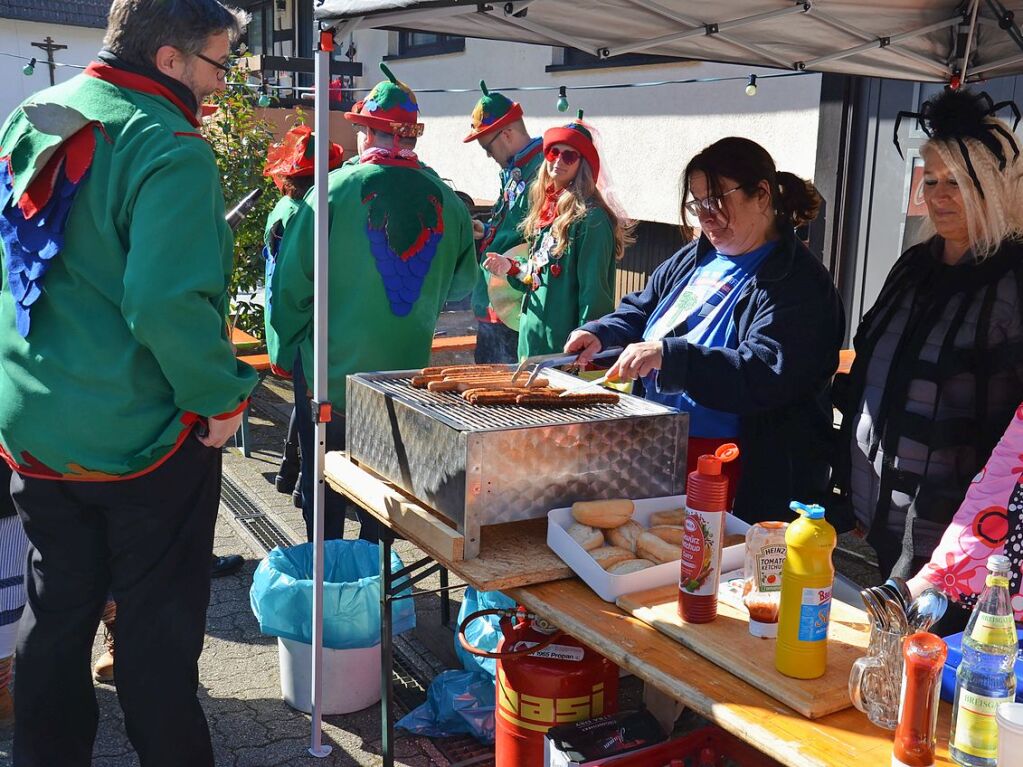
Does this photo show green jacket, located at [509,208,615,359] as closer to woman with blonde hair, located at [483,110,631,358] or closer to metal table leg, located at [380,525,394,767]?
woman with blonde hair, located at [483,110,631,358]

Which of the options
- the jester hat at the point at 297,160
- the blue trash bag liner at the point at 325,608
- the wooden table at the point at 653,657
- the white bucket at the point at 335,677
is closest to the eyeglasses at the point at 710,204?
the wooden table at the point at 653,657

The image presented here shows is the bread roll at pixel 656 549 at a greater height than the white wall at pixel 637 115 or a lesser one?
lesser

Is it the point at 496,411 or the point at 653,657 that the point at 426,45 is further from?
the point at 653,657

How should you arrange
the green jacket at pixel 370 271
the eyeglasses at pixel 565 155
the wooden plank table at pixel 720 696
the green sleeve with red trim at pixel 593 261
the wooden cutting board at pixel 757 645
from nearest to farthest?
the wooden plank table at pixel 720 696, the wooden cutting board at pixel 757 645, the green jacket at pixel 370 271, the green sleeve with red trim at pixel 593 261, the eyeglasses at pixel 565 155

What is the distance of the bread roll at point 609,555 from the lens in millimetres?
2113

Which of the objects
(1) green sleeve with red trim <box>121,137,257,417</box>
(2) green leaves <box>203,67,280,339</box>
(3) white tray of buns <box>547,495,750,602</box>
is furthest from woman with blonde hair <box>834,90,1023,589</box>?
(2) green leaves <box>203,67,280,339</box>

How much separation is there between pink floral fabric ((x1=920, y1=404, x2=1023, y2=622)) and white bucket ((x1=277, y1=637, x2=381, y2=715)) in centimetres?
184

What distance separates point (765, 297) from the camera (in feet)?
8.53

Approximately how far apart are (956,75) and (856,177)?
250cm

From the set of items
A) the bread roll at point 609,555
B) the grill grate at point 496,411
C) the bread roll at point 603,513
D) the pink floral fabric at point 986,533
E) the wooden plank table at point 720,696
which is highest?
the grill grate at point 496,411

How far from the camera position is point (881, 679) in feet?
5.23

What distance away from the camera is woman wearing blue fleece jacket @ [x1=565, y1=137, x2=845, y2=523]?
2512 millimetres

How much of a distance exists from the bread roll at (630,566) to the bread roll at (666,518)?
0.18m

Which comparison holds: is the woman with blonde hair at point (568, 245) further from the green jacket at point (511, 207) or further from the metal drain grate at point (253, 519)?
the metal drain grate at point (253, 519)
